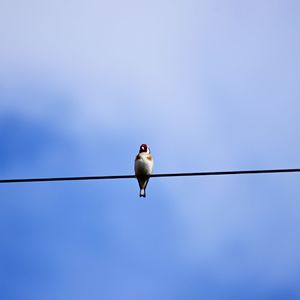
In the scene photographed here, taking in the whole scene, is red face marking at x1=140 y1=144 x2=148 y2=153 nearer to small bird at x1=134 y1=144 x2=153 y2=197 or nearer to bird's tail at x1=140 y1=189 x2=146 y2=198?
small bird at x1=134 y1=144 x2=153 y2=197

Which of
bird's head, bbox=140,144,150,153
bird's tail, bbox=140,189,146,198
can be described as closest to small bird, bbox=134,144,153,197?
bird's tail, bbox=140,189,146,198

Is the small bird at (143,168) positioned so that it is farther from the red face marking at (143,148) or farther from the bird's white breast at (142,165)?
the red face marking at (143,148)

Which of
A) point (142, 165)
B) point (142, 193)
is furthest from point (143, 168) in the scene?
point (142, 193)

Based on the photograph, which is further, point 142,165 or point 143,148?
point 143,148

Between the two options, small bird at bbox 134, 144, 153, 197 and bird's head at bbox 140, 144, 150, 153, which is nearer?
small bird at bbox 134, 144, 153, 197

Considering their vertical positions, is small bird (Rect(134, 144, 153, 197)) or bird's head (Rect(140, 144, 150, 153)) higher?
bird's head (Rect(140, 144, 150, 153))

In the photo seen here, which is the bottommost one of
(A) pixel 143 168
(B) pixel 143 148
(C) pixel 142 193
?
(C) pixel 142 193

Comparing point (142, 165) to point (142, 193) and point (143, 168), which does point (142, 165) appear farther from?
point (142, 193)

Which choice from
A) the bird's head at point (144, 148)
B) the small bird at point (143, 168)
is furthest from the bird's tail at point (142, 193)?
the bird's head at point (144, 148)

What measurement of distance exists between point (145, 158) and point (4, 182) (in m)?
3.89

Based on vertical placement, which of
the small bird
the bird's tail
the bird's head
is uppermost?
the bird's head

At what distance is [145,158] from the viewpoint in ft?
39.4

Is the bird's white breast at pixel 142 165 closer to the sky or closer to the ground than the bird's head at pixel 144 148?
closer to the ground

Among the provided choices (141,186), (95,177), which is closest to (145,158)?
(141,186)
